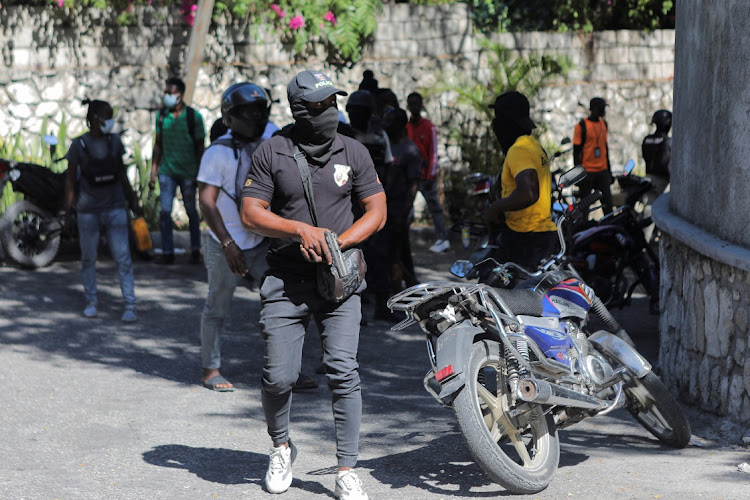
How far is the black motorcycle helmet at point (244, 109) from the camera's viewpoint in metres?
6.73

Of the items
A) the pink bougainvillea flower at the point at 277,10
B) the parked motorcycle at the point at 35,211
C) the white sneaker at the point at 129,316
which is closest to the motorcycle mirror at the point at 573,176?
the white sneaker at the point at 129,316

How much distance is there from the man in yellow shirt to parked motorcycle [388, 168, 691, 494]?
77cm

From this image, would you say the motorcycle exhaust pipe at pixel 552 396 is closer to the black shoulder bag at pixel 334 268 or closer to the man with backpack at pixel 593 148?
the black shoulder bag at pixel 334 268

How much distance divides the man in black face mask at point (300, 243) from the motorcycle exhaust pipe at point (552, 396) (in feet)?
2.56

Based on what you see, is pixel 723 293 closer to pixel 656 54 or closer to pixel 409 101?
pixel 409 101

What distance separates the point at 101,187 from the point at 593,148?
6.39 metres

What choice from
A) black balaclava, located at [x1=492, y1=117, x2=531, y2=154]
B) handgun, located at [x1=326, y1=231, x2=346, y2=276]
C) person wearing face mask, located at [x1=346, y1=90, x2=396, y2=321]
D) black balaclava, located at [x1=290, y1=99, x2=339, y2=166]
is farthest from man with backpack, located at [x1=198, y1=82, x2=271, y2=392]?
handgun, located at [x1=326, y1=231, x2=346, y2=276]

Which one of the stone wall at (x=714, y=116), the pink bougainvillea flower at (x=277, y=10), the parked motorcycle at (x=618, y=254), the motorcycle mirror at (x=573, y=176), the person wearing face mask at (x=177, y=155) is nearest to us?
the motorcycle mirror at (x=573, y=176)

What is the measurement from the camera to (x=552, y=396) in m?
5.02

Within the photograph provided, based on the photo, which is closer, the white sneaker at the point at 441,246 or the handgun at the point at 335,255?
the handgun at the point at 335,255

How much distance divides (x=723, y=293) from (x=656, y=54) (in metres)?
11.4

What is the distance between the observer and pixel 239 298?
10.1 meters

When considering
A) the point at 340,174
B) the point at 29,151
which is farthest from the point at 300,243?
the point at 29,151

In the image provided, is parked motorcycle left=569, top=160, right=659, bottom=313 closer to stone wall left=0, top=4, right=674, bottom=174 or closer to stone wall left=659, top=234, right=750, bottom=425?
stone wall left=659, top=234, right=750, bottom=425
